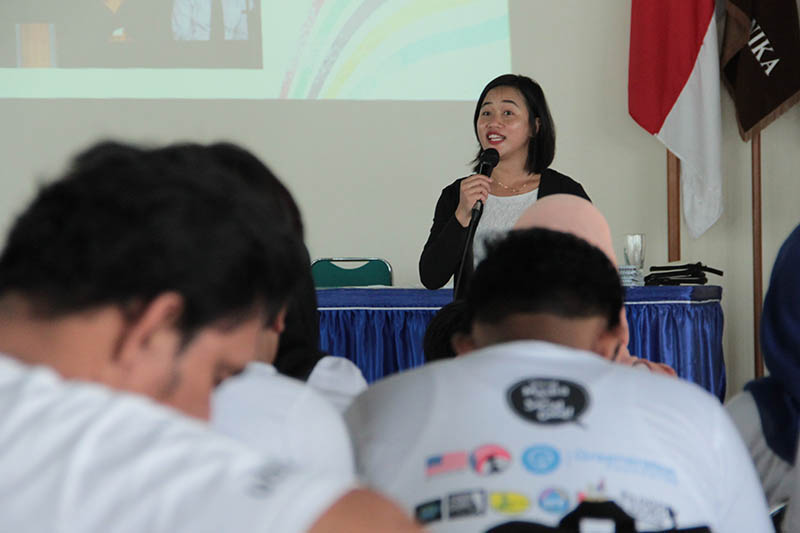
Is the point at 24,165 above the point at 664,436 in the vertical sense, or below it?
above

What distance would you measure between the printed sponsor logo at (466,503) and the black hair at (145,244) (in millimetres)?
340

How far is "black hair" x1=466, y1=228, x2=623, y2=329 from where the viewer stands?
3.45ft

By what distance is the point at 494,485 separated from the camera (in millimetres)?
842

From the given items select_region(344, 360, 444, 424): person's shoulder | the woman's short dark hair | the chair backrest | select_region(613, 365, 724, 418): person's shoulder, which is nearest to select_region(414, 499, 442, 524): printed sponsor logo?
select_region(344, 360, 444, 424): person's shoulder

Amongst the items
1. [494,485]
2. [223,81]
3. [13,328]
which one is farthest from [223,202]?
[223,81]

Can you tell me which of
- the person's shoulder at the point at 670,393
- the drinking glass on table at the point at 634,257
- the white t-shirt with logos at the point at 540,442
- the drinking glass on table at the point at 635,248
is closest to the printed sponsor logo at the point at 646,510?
the white t-shirt with logos at the point at 540,442

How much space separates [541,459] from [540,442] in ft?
0.05

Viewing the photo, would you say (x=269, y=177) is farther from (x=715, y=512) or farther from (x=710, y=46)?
(x=710, y=46)

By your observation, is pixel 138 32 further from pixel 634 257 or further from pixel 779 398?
pixel 779 398

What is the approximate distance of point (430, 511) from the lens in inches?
34.0

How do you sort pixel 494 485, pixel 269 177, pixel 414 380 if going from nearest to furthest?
pixel 494 485 → pixel 414 380 → pixel 269 177

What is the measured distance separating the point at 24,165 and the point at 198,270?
453cm

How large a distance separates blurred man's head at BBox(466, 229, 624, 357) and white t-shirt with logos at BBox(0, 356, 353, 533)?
57cm

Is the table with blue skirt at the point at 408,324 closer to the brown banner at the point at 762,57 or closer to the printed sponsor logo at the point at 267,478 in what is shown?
the brown banner at the point at 762,57
